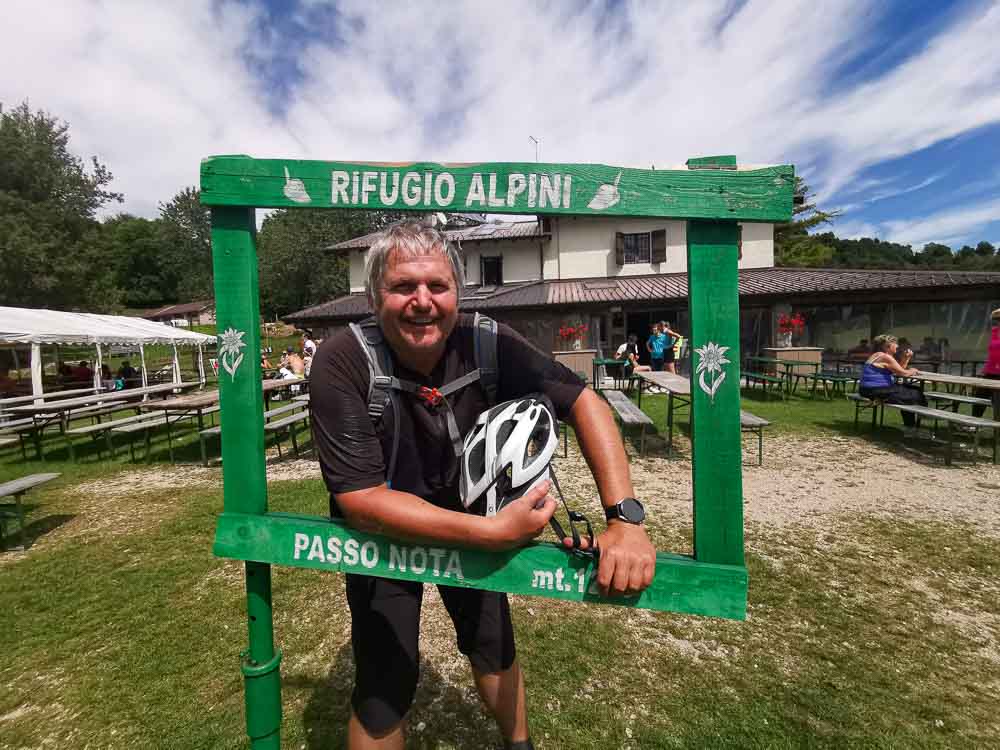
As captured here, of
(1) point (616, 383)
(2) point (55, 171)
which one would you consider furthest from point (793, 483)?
(2) point (55, 171)

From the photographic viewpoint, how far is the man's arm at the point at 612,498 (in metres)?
1.17

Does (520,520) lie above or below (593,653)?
above

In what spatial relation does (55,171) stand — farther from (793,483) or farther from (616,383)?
(793,483)

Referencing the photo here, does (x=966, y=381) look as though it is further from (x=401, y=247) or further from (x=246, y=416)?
(x=246, y=416)

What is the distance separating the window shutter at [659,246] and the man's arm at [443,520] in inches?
679

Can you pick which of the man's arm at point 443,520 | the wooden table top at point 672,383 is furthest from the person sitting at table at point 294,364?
the man's arm at point 443,520

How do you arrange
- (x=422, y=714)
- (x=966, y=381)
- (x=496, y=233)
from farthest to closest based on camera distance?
(x=496, y=233) < (x=966, y=381) < (x=422, y=714)

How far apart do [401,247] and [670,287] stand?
15270 millimetres

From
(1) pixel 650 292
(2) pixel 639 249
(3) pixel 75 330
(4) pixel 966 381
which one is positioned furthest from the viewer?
(2) pixel 639 249

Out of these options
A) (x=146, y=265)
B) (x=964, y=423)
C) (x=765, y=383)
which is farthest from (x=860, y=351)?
(x=146, y=265)

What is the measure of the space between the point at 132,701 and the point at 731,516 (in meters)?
3.09

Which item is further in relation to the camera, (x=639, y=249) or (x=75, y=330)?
(x=639, y=249)

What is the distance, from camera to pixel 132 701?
7.88 feet

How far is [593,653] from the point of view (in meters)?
2.72
